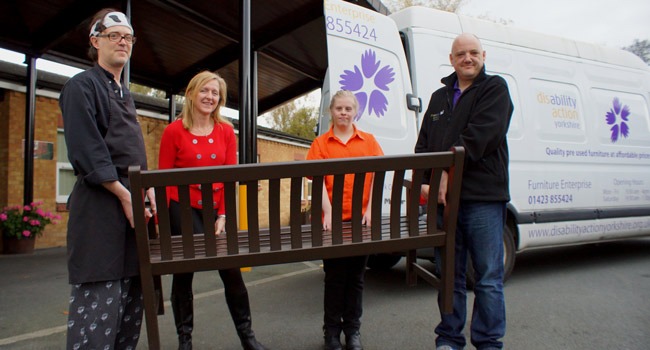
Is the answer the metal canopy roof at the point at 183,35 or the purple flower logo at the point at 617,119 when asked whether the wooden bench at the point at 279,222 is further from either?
the metal canopy roof at the point at 183,35

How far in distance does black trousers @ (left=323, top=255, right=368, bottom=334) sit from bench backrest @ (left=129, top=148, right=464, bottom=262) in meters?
0.85

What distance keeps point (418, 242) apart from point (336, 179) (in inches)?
18.0

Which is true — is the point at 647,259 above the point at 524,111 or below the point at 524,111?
below

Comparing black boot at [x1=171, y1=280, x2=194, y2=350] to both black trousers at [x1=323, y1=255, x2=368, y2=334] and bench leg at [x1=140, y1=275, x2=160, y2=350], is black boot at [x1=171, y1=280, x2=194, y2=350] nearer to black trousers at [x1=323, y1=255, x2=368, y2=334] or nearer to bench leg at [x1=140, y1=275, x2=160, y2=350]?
black trousers at [x1=323, y1=255, x2=368, y2=334]

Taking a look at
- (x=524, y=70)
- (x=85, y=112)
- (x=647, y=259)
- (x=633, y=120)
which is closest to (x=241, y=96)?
(x=524, y=70)

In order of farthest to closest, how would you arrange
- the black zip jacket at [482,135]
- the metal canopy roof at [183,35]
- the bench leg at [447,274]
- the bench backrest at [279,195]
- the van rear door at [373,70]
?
the metal canopy roof at [183,35]
the van rear door at [373,70]
the black zip jacket at [482,135]
the bench leg at [447,274]
the bench backrest at [279,195]

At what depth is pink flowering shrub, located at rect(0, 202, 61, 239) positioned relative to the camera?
753 centimetres

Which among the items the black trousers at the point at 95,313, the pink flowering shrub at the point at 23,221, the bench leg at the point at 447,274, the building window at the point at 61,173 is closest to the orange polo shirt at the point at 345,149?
the bench leg at the point at 447,274

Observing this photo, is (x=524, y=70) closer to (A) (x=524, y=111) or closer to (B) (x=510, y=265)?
(A) (x=524, y=111)

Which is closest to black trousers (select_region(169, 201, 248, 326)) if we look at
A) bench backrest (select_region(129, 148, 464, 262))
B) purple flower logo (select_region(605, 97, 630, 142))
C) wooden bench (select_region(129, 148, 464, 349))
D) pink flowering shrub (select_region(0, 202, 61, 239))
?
wooden bench (select_region(129, 148, 464, 349))

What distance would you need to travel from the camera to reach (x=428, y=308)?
370 cm

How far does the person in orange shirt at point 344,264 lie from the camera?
2672 mm

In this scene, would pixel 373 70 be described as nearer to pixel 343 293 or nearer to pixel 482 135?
pixel 482 135

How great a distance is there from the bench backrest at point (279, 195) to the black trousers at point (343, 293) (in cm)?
85
